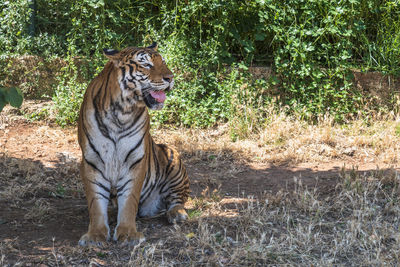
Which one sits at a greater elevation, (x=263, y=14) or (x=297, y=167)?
(x=263, y=14)

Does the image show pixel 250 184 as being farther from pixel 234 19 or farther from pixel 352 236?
pixel 234 19

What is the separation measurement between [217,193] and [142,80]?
1.74 meters

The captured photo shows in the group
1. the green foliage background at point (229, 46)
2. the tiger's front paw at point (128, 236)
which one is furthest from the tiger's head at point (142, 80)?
the green foliage background at point (229, 46)

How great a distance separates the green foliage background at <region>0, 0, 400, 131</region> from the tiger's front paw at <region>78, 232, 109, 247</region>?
3.68 m

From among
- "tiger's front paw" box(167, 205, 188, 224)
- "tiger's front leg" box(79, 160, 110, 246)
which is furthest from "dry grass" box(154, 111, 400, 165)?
"tiger's front leg" box(79, 160, 110, 246)

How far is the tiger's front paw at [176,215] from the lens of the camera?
462 cm

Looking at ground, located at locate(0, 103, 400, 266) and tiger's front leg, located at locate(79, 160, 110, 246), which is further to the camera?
tiger's front leg, located at locate(79, 160, 110, 246)

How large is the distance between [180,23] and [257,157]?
2.51 metres

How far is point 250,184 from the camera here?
586cm

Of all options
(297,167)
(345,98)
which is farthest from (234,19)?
(297,167)

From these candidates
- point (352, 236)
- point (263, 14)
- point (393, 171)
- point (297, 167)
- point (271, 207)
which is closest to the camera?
point (352, 236)

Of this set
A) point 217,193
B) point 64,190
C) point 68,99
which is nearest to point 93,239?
point 64,190

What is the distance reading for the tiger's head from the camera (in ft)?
13.6

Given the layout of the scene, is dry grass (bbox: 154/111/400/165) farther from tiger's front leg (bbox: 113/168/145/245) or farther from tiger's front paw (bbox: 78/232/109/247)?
tiger's front paw (bbox: 78/232/109/247)
